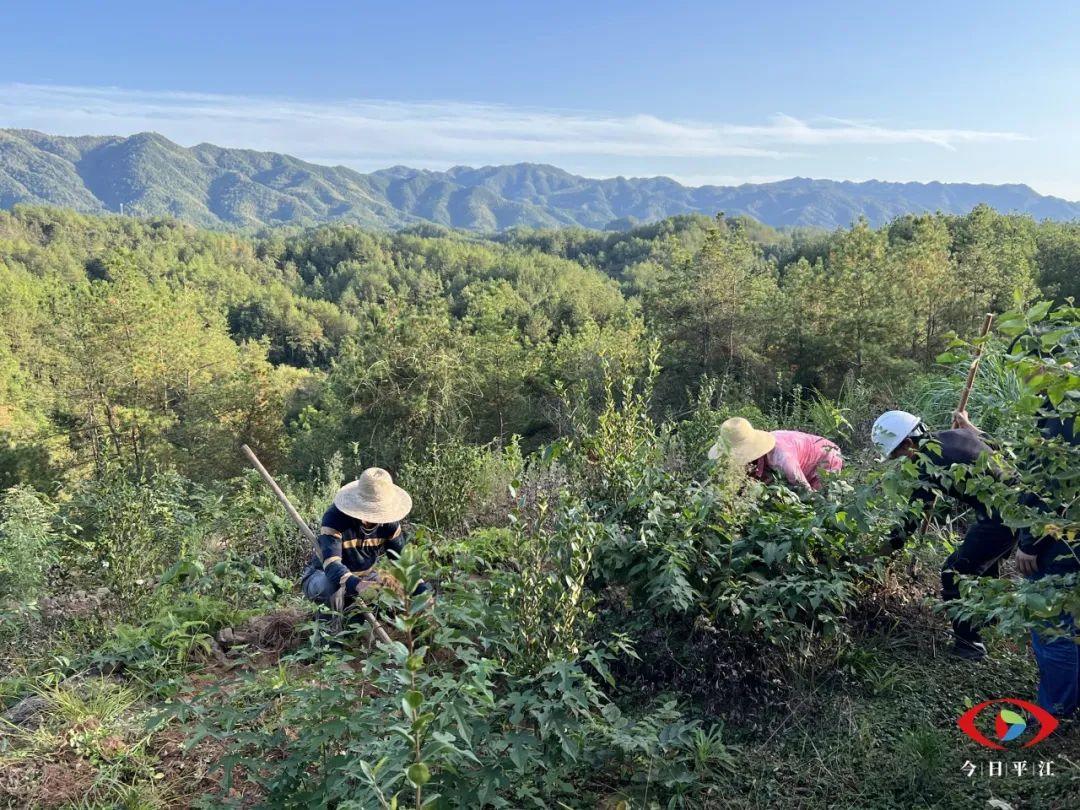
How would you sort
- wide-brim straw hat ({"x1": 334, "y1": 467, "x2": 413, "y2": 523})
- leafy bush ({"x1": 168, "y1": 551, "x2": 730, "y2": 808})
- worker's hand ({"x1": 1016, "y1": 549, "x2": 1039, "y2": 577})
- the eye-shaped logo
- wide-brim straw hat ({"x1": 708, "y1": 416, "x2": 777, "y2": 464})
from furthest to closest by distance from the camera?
1. wide-brim straw hat ({"x1": 334, "y1": 467, "x2": 413, "y2": 523})
2. wide-brim straw hat ({"x1": 708, "y1": 416, "x2": 777, "y2": 464})
3. worker's hand ({"x1": 1016, "y1": 549, "x2": 1039, "y2": 577})
4. the eye-shaped logo
5. leafy bush ({"x1": 168, "y1": 551, "x2": 730, "y2": 808})

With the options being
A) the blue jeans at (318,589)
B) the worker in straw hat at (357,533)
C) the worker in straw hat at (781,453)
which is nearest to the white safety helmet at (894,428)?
the worker in straw hat at (781,453)

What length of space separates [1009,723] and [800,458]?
1899 mm

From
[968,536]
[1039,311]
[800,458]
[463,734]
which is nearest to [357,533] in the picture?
[463,734]

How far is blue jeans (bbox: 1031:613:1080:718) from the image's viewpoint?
258 cm

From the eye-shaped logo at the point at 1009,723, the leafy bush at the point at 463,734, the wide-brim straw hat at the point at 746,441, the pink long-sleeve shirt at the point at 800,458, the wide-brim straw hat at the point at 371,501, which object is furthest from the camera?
the wide-brim straw hat at the point at 371,501

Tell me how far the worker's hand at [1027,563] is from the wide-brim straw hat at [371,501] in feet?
10.3

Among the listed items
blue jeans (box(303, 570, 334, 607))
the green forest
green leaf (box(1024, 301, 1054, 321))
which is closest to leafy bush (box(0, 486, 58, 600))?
the green forest

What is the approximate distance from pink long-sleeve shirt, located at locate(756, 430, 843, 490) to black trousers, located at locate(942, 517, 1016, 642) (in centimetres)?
73

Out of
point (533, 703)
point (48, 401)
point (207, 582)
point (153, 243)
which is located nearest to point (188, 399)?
point (48, 401)

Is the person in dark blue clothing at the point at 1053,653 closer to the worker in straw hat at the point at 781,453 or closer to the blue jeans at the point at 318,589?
the worker in straw hat at the point at 781,453

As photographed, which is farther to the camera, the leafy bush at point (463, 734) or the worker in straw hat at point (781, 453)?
the worker in straw hat at point (781, 453)

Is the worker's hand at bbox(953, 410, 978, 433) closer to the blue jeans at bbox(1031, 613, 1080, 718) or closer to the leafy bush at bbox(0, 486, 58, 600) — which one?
the blue jeans at bbox(1031, 613, 1080, 718)

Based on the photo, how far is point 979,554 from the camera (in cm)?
312

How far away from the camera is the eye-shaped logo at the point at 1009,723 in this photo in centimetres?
251
